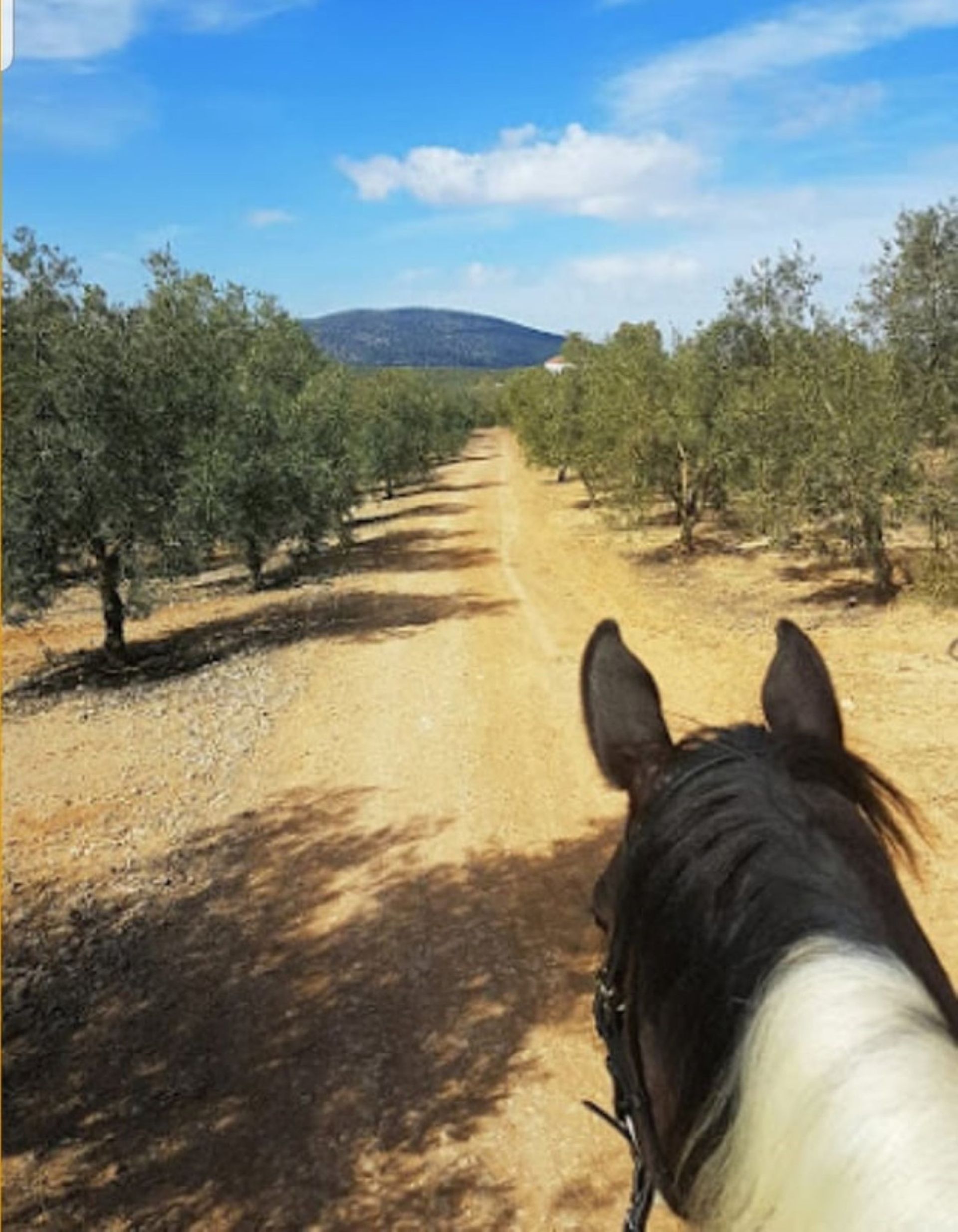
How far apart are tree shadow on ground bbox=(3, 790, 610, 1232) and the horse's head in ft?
11.3

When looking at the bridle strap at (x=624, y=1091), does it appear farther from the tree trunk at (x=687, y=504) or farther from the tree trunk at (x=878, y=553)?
the tree trunk at (x=687, y=504)

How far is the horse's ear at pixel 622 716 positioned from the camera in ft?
6.09

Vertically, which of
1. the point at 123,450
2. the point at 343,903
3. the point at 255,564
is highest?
the point at 123,450

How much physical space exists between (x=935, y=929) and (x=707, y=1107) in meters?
5.79

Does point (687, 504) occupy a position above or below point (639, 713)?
below

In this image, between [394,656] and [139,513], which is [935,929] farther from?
[139,513]

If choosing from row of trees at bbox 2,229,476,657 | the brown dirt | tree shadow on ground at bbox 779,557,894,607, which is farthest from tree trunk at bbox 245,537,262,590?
tree shadow on ground at bbox 779,557,894,607

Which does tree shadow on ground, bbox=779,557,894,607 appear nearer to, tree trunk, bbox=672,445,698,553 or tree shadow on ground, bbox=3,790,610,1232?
tree trunk, bbox=672,445,698,553

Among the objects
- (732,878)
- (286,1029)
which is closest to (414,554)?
(286,1029)

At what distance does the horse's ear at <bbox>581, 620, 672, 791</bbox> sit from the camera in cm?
186

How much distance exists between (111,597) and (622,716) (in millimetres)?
13688

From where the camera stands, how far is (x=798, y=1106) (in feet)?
3.59

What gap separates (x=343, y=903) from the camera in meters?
7.16

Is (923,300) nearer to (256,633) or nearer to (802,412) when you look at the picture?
(802,412)
